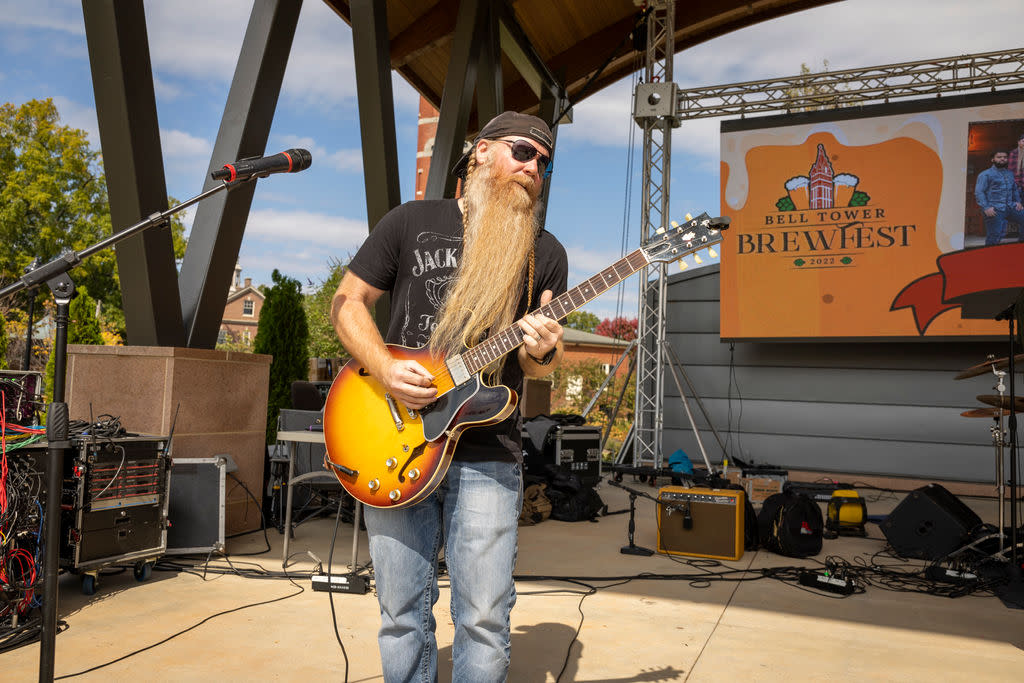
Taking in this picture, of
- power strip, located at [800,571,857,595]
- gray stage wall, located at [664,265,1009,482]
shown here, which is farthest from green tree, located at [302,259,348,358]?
power strip, located at [800,571,857,595]

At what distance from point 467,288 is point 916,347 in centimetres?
982

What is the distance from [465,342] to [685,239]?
78cm

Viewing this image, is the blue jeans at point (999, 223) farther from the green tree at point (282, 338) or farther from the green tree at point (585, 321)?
the green tree at point (585, 321)

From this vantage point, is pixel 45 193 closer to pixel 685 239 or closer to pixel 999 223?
pixel 999 223

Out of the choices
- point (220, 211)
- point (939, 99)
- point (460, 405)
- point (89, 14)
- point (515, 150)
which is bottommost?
point (460, 405)

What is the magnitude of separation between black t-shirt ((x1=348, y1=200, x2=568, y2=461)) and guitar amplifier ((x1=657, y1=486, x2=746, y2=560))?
331 centimetres

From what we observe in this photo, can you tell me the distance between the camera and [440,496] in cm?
186

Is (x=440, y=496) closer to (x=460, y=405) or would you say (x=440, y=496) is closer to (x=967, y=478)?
(x=460, y=405)

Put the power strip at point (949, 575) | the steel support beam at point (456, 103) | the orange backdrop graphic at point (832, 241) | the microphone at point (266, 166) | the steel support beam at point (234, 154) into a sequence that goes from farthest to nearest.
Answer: the orange backdrop graphic at point (832, 241)
the steel support beam at point (456, 103)
the steel support beam at point (234, 154)
the power strip at point (949, 575)
the microphone at point (266, 166)

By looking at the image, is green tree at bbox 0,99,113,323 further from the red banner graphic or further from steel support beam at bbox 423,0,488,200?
the red banner graphic

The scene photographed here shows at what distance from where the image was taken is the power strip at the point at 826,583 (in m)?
4.02

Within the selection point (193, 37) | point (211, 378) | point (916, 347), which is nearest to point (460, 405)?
point (211, 378)

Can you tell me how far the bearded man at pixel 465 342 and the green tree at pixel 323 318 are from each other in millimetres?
17513

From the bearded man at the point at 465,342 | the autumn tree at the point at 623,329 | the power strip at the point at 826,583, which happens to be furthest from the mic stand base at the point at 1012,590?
the autumn tree at the point at 623,329
